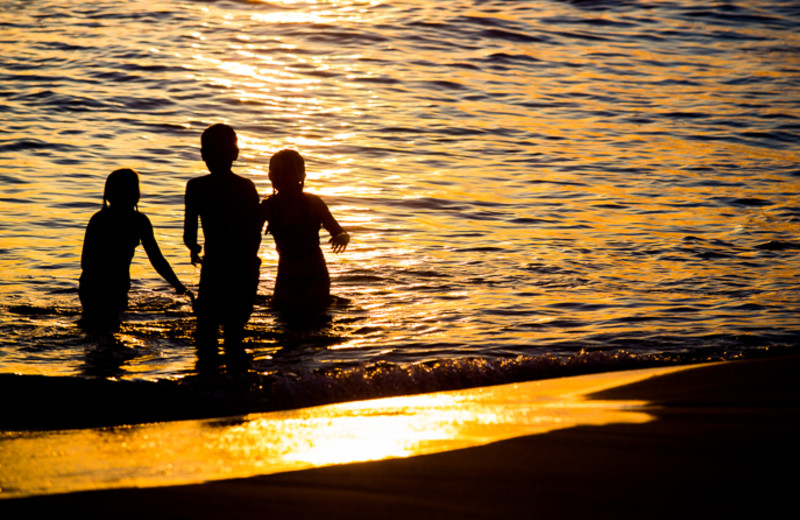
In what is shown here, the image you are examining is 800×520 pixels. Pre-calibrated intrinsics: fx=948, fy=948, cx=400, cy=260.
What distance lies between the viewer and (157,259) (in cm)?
682

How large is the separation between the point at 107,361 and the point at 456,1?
71.2 feet

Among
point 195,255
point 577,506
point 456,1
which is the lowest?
point 577,506

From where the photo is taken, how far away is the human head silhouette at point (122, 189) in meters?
6.85

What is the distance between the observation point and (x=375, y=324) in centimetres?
801

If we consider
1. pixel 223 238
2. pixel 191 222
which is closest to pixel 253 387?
pixel 223 238

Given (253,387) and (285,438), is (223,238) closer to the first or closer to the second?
(253,387)

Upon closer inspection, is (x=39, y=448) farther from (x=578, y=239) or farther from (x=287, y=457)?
(x=578, y=239)

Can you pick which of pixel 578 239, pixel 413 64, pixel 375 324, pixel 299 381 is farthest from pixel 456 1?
pixel 299 381

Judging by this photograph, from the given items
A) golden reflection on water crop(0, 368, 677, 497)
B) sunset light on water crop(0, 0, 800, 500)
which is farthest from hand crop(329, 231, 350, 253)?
golden reflection on water crop(0, 368, 677, 497)

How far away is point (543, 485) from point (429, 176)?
370 inches

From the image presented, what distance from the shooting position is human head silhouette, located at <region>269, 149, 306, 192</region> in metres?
7.57

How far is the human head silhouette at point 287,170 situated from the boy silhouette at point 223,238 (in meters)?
1.17

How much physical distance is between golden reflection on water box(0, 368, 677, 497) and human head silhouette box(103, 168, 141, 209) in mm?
2093

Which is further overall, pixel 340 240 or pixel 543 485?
pixel 340 240
